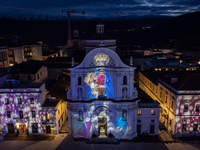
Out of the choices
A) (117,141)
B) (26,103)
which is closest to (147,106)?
(117,141)

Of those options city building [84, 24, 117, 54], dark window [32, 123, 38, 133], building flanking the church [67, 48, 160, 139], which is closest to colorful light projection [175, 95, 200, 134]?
building flanking the church [67, 48, 160, 139]

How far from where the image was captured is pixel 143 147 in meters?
35.0

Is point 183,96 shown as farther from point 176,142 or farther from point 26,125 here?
point 26,125

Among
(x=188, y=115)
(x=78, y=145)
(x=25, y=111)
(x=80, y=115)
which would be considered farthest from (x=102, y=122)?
(x=188, y=115)

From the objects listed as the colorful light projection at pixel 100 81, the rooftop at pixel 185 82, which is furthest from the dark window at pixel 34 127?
the rooftop at pixel 185 82

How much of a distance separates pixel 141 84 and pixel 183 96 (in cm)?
2790

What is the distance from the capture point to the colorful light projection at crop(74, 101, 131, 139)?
37.7m

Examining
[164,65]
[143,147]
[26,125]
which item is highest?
[164,65]

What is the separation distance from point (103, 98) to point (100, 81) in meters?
3.71

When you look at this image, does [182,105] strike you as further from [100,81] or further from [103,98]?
[100,81]

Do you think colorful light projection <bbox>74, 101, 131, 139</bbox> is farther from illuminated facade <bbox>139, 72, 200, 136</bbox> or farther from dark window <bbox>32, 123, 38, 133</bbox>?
illuminated facade <bbox>139, 72, 200, 136</bbox>

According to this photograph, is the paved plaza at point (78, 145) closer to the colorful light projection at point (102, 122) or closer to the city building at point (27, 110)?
the colorful light projection at point (102, 122)

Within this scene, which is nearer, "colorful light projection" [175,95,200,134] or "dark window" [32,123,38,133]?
"colorful light projection" [175,95,200,134]

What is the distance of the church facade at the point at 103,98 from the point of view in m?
36.3
